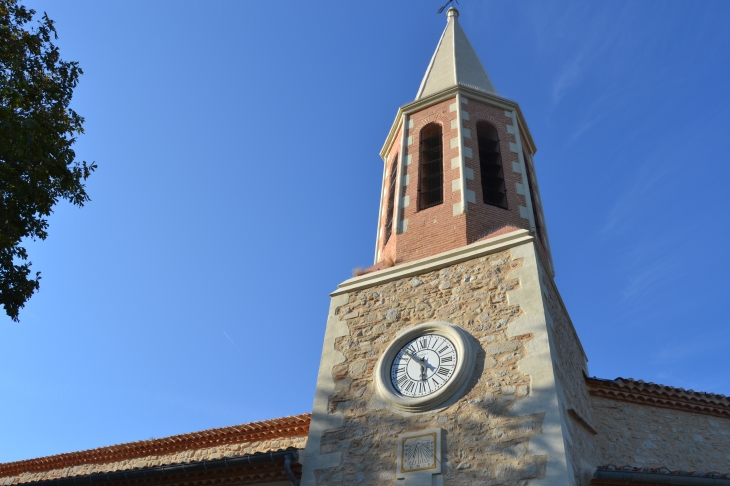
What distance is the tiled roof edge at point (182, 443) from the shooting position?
917 centimetres

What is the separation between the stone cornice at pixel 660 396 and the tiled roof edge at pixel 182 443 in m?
4.14

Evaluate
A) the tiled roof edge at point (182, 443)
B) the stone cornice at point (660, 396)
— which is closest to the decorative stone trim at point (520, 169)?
the stone cornice at point (660, 396)

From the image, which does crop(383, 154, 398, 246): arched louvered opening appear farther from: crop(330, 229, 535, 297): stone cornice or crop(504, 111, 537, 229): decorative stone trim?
crop(504, 111, 537, 229): decorative stone trim

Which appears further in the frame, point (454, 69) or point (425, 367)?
point (454, 69)

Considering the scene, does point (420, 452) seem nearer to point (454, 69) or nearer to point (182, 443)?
point (182, 443)

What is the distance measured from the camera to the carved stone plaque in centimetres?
601

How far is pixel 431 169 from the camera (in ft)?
34.5

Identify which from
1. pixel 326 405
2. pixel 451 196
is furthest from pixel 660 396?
pixel 326 405

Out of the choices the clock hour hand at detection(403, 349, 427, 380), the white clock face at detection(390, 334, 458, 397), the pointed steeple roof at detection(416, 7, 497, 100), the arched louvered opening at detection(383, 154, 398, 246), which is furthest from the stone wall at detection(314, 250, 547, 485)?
the pointed steeple roof at detection(416, 7, 497, 100)

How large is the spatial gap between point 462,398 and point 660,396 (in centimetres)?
353

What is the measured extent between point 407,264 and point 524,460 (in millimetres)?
3314

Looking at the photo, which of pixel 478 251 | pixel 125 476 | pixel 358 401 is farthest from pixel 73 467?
pixel 478 251

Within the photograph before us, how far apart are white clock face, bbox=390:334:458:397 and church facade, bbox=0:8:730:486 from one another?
16 mm

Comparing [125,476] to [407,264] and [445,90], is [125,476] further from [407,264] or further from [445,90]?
[445,90]
